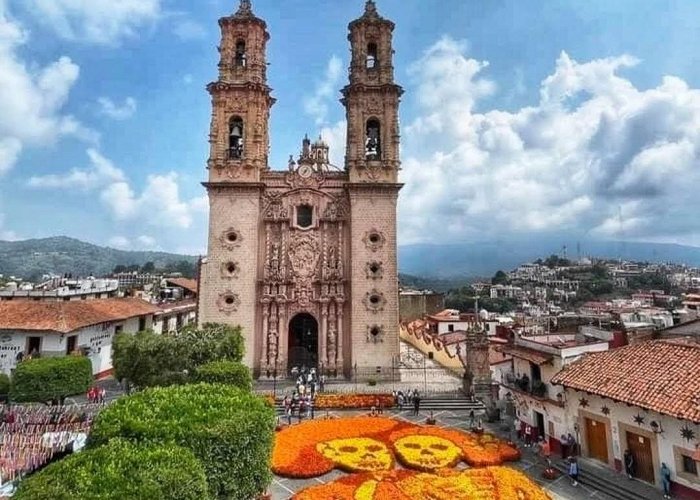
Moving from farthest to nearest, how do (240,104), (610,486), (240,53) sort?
(240,53)
(240,104)
(610,486)

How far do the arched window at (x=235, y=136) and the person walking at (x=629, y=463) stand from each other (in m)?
26.6

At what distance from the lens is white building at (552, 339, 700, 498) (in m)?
12.8

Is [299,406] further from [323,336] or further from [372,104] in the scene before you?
[372,104]

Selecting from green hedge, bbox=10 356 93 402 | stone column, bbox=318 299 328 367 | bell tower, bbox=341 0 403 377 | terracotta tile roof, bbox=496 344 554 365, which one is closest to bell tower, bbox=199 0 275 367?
stone column, bbox=318 299 328 367

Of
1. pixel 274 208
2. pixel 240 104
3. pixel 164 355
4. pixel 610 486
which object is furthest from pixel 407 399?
pixel 240 104

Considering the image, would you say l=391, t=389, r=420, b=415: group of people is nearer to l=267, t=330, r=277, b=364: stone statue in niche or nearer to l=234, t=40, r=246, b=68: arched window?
l=267, t=330, r=277, b=364: stone statue in niche

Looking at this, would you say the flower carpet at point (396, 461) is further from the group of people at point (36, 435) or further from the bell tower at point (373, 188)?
the bell tower at point (373, 188)

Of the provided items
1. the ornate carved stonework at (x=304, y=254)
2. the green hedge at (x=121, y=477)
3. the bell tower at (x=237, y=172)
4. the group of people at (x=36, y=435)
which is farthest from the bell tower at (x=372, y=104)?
the green hedge at (x=121, y=477)

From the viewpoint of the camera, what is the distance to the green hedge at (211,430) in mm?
10055

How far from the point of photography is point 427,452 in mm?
16328

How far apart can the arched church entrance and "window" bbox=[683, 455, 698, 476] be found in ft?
68.1

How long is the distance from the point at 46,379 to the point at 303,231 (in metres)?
15.9

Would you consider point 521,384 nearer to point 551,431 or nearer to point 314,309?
point 551,431

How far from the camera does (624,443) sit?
48.3 ft
